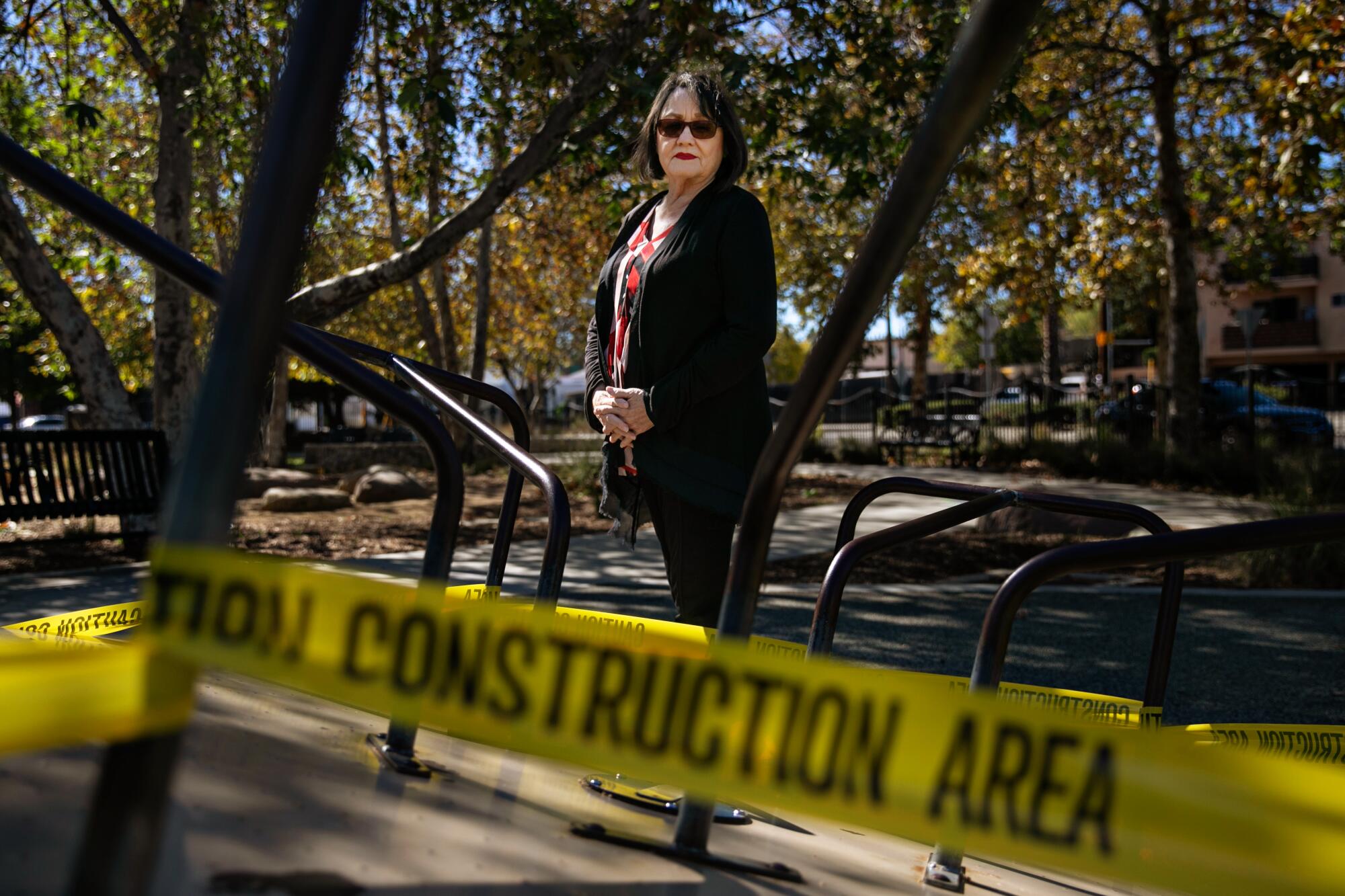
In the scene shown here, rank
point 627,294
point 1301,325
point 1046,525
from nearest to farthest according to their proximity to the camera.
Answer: point 627,294
point 1046,525
point 1301,325

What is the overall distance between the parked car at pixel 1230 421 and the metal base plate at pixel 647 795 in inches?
651

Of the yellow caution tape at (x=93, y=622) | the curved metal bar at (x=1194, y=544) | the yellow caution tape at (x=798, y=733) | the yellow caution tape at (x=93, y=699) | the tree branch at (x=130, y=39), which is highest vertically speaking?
the tree branch at (x=130, y=39)

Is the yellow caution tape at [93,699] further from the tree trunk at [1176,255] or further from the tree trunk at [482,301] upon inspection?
the tree trunk at [482,301]

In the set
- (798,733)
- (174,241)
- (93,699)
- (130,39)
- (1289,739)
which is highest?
(130,39)

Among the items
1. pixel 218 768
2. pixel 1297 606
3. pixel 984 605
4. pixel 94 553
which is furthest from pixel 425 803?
pixel 94 553

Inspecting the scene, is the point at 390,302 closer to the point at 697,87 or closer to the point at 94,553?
the point at 94,553

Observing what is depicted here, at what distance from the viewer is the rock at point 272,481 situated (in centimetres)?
1435

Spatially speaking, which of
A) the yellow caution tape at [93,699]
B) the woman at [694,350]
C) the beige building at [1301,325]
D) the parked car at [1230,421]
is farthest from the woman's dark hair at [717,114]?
the beige building at [1301,325]

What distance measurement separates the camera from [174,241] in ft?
31.4

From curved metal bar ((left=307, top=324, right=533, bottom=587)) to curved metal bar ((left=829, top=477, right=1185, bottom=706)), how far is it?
97 centimetres

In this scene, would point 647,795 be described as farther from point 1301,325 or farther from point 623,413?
point 1301,325

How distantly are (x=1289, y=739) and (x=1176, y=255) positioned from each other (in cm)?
1468

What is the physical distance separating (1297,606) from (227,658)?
7.28m

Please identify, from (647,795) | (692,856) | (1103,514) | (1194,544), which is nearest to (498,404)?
(647,795)
